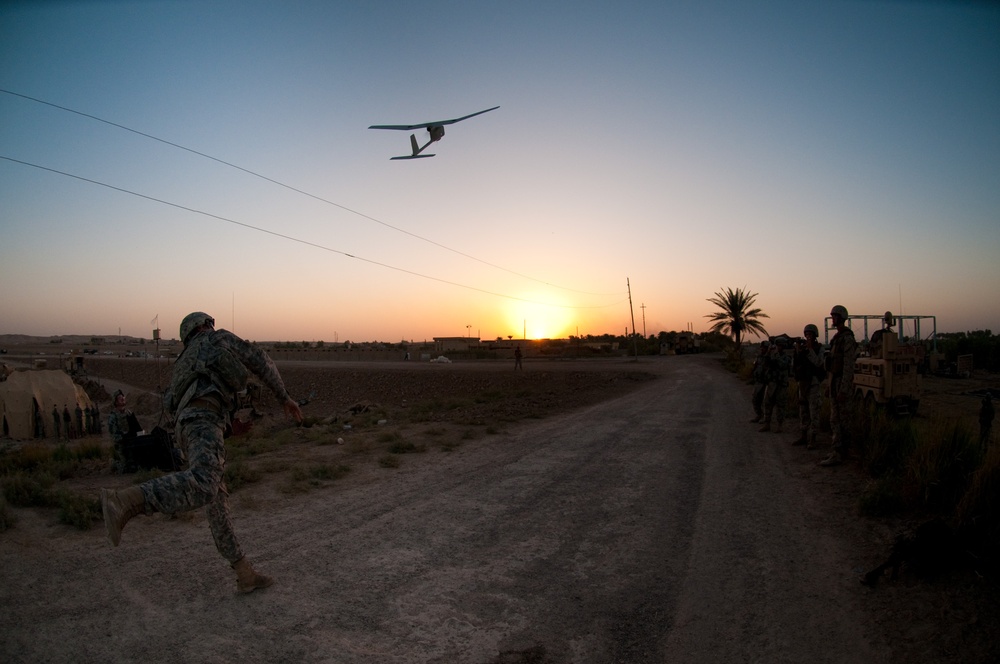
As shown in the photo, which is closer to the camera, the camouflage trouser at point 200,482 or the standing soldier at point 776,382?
the camouflage trouser at point 200,482

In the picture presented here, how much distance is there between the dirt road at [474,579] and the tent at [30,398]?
15.6 meters

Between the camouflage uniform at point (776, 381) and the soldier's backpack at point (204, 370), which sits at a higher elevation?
the soldier's backpack at point (204, 370)

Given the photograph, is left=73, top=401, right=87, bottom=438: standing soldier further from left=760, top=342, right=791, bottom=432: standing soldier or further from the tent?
left=760, top=342, right=791, bottom=432: standing soldier

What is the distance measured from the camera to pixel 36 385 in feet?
60.7

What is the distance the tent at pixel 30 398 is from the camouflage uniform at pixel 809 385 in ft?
72.8

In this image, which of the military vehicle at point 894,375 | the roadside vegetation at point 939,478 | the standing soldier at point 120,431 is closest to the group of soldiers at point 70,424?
the standing soldier at point 120,431

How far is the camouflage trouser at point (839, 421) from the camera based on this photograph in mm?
7891

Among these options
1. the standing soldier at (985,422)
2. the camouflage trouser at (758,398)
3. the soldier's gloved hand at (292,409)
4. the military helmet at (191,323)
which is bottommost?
the camouflage trouser at (758,398)

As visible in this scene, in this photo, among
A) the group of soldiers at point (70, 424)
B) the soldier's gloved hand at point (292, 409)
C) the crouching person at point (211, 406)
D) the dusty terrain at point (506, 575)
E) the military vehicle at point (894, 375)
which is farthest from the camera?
the group of soldiers at point (70, 424)

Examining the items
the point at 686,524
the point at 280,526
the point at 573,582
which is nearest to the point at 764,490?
the point at 686,524

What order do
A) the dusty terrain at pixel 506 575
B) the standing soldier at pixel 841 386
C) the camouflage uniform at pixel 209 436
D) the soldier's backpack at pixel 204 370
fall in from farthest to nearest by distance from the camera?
the standing soldier at pixel 841 386, the soldier's backpack at pixel 204 370, the camouflage uniform at pixel 209 436, the dusty terrain at pixel 506 575

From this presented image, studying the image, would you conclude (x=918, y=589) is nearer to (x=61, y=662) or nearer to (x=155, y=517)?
(x=61, y=662)

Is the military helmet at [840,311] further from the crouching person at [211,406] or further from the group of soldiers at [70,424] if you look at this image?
the group of soldiers at [70,424]

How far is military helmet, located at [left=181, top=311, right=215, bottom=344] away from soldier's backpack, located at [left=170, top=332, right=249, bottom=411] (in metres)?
0.17
